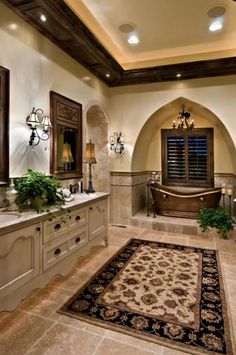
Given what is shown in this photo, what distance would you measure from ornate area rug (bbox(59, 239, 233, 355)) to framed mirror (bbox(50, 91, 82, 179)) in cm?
163

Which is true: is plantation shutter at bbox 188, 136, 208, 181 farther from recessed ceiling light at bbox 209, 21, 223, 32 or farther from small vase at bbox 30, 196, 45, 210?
small vase at bbox 30, 196, 45, 210

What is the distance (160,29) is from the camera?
12.6ft

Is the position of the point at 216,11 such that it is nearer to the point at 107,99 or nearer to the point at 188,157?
the point at 107,99

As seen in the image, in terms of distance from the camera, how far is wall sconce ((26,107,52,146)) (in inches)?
116

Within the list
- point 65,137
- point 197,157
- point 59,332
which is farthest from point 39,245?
point 197,157

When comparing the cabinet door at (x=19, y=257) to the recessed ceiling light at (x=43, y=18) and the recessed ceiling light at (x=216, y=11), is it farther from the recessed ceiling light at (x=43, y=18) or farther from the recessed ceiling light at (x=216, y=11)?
the recessed ceiling light at (x=216, y=11)

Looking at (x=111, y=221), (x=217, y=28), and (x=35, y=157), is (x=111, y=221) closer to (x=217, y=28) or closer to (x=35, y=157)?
(x=35, y=157)

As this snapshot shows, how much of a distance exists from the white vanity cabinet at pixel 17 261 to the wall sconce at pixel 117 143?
3.46 metres

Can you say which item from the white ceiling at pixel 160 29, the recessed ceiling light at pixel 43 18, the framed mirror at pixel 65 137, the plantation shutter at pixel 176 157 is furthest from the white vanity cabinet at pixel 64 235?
the plantation shutter at pixel 176 157

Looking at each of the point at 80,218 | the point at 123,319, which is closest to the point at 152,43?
the point at 80,218

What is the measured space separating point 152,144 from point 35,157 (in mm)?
4016

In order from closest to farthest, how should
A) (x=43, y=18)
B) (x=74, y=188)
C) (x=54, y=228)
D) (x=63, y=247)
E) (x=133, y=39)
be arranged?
(x=54, y=228), (x=63, y=247), (x=43, y=18), (x=74, y=188), (x=133, y=39)

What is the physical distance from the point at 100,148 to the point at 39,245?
3.51 m

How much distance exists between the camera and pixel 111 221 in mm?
5648
